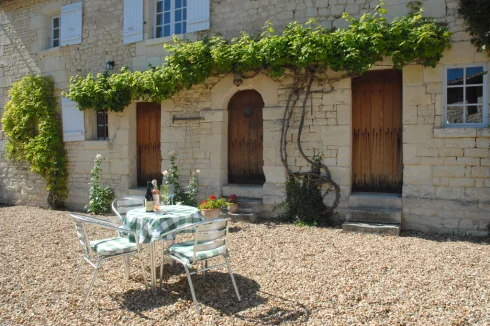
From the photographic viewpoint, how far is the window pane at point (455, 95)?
217 inches

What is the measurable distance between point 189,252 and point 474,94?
4505 mm

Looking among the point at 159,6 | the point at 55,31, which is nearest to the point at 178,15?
the point at 159,6

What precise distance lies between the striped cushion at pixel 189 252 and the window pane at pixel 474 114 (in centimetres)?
409

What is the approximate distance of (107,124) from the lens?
8.27 metres

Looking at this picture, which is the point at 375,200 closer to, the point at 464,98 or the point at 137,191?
the point at 464,98

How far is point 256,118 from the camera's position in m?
6.96

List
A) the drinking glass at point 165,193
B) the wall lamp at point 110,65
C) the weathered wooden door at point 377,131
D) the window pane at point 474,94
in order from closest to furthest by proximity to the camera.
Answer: the drinking glass at point 165,193 → the window pane at point 474,94 → the weathered wooden door at point 377,131 → the wall lamp at point 110,65

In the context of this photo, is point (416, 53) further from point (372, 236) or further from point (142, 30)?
point (142, 30)

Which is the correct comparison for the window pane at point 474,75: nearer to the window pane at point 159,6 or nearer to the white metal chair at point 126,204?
the white metal chair at point 126,204

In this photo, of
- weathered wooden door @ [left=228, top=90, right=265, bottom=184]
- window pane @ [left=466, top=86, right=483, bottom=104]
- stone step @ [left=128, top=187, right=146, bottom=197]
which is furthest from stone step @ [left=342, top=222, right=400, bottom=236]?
stone step @ [left=128, top=187, right=146, bottom=197]

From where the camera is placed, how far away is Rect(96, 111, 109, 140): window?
27.2 ft

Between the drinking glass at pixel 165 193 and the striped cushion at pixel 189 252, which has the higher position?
the drinking glass at pixel 165 193

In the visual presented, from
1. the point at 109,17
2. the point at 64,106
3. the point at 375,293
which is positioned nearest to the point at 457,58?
the point at 375,293

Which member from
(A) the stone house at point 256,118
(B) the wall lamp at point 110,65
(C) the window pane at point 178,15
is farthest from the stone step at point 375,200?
(B) the wall lamp at point 110,65
